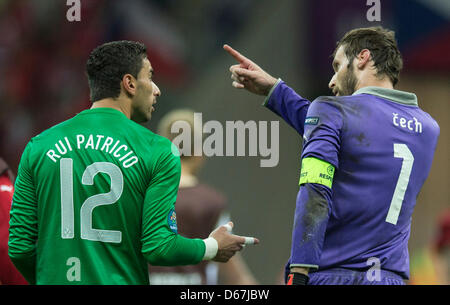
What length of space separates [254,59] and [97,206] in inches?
328

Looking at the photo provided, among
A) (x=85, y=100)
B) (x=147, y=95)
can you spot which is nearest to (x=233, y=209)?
(x=85, y=100)

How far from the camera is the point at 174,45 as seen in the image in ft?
A: 41.0

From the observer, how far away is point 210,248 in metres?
3.78

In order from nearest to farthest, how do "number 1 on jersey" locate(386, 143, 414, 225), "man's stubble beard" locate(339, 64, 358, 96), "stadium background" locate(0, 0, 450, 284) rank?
"number 1 on jersey" locate(386, 143, 414, 225) → "man's stubble beard" locate(339, 64, 358, 96) → "stadium background" locate(0, 0, 450, 284)

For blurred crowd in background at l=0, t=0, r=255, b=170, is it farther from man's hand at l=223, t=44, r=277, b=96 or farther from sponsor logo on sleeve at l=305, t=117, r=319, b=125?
sponsor logo on sleeve at l=305, t=117, r=319, b=125

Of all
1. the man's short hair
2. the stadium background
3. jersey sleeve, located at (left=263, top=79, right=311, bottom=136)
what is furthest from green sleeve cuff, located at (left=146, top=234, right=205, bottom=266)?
the stadium background

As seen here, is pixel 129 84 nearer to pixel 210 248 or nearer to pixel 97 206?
pixel 97 206

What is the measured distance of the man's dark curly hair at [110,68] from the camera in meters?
3.85

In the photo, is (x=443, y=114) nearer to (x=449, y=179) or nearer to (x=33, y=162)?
(x=449, y=179)

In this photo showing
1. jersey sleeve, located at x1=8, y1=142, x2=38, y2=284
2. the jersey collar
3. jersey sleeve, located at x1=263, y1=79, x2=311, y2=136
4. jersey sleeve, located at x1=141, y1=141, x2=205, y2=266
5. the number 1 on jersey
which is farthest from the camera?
jersey sleeve, located at x1=263, y1=79, x2=311, y2=136

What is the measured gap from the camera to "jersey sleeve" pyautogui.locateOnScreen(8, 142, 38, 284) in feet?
12.0

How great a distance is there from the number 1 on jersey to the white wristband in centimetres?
77

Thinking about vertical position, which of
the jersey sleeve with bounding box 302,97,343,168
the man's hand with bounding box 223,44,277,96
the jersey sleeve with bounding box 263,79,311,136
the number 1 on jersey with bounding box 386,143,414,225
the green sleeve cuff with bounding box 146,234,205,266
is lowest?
the green sleeve cuff with bounding box 146,234,205,266

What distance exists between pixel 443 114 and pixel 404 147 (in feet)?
27.1
